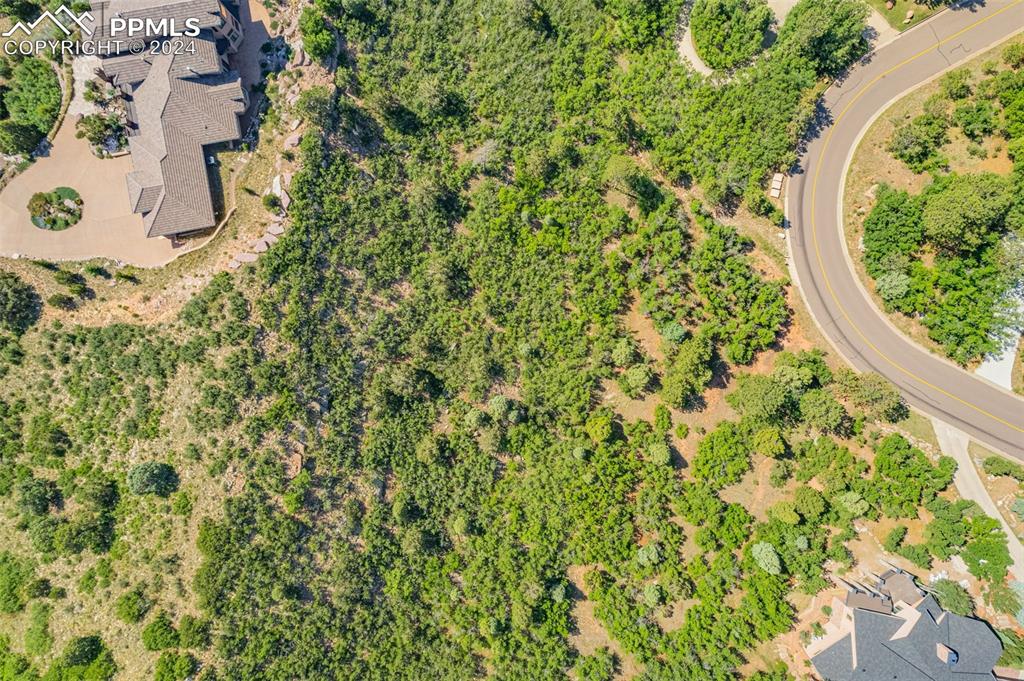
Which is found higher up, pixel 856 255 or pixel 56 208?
pixel 56 208

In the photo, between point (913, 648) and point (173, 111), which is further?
point (173, 111)

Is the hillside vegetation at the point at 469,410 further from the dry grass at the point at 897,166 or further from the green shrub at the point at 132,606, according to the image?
the dry grass at the point at 897,166

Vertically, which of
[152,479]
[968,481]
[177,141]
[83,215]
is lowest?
[152,479]

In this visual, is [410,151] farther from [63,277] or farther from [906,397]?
[906,397]

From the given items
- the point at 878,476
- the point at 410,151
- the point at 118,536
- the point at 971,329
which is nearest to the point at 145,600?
the point at 118,536

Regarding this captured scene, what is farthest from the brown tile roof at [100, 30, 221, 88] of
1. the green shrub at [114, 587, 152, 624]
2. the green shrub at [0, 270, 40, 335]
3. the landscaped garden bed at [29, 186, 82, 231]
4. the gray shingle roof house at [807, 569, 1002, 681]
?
the gray shingle roof house at [807, 569, 1002, 681]

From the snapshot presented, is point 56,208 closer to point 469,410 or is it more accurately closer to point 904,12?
point 469,410

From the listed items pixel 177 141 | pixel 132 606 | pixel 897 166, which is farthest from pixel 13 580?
pixel 897 166
